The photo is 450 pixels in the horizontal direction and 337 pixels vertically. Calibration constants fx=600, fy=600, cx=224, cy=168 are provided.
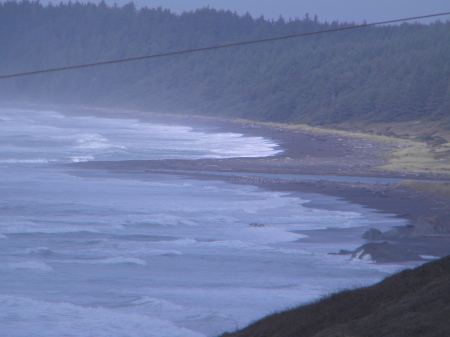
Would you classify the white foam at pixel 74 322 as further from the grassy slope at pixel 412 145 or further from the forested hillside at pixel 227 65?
the forested hillside at pixel 227 65

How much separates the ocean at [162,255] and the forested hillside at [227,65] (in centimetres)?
3703

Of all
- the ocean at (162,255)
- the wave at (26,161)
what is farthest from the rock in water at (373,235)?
the wave at (26,161)

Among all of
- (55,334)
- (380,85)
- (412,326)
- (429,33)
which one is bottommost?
(55,334)

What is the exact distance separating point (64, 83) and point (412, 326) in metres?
115

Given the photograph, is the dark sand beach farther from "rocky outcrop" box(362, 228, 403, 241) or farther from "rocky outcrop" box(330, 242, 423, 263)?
"rocky outcrop" box(330, 242, 423, 263)

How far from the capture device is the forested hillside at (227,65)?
206 ft

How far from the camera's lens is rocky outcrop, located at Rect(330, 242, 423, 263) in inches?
456

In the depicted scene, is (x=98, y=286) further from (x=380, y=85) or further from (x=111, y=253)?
(x=380, y=85)

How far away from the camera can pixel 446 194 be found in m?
18.7

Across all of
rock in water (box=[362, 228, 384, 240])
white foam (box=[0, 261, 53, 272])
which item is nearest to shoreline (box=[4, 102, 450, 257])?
rock in water (box=[362, 228, 384, 240])

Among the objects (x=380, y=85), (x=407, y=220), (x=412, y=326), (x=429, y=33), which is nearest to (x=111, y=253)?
(x=407, y=220)

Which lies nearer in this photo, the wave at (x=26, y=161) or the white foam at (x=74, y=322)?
the white foam at (x=74, y=322)

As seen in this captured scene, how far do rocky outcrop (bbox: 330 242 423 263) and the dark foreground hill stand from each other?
5091mm

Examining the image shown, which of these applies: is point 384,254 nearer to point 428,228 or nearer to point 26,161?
point 428,228
